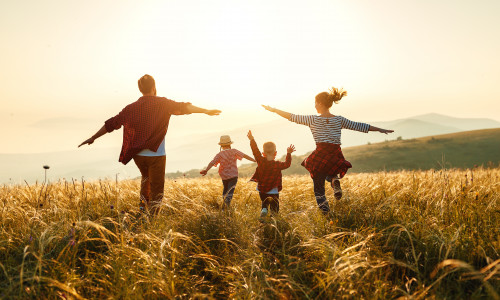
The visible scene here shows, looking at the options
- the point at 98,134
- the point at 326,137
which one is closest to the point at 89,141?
the point at 98,134

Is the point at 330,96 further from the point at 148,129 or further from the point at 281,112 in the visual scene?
the point at 148,129

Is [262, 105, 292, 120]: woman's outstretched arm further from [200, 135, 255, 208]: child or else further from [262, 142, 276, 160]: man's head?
[200, 135, 255, 208]: child

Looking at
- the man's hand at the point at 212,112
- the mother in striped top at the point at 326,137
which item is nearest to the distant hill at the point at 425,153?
the mother in striped top at the point at 326,137

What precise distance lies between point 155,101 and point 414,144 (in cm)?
7126

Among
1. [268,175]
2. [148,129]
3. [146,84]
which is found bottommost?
[268,175]

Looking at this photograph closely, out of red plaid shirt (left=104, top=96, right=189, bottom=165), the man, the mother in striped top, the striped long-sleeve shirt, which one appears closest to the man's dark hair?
the man

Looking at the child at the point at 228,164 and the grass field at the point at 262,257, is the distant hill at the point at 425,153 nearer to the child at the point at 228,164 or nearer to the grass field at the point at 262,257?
the child at the point at 228,164

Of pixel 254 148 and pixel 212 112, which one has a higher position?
pixel 212 112

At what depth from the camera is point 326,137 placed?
543cm

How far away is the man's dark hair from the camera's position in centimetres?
518

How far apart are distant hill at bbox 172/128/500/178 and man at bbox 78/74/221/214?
4487cm

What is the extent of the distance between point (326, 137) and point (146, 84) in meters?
3.26

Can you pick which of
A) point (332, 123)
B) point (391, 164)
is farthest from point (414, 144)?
point (332, 123)

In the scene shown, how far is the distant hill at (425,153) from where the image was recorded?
53312mm
